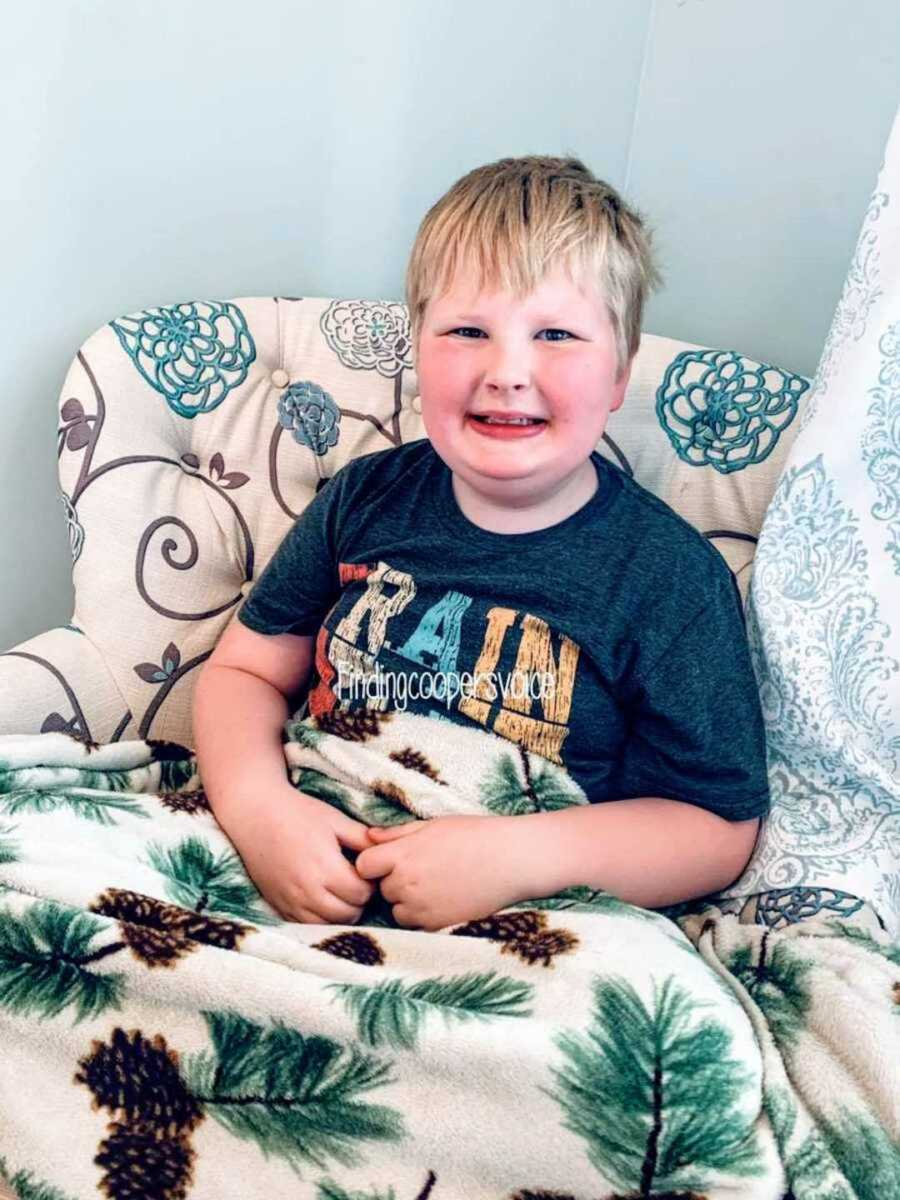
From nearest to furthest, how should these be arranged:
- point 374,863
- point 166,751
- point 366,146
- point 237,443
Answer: point 374,863
point 166,751
point 237,443
point 366,146

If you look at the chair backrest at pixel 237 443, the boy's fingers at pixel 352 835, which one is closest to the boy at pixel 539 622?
the boy's fingers at pixel 352 835

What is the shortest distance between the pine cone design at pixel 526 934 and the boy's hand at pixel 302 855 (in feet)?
0.39

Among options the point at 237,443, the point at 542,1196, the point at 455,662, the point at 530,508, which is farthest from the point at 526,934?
the point at 237,443

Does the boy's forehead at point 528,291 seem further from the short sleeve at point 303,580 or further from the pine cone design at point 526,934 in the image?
the pine cone design at point 526,934

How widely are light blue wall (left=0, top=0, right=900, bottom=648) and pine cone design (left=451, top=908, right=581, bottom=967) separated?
0.62 metres

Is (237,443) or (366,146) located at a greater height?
(366,146)

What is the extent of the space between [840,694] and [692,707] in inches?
4.5

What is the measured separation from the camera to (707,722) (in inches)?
33.3

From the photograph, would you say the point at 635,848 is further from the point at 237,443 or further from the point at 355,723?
the point at 237,443

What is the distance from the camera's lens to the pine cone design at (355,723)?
906 mm

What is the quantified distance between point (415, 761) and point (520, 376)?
0.29 metres

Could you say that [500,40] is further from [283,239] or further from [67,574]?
[67,574]

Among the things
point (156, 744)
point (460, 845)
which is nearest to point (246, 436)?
point (156, 744)

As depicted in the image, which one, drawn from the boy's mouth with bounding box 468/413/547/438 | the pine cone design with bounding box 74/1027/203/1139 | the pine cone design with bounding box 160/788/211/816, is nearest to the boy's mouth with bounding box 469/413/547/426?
the boy's mouth with bounding box 468/413/547/438
